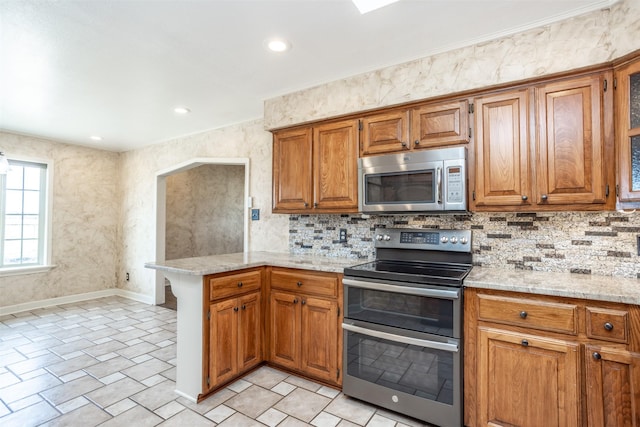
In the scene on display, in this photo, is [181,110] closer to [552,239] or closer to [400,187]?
[400,187]

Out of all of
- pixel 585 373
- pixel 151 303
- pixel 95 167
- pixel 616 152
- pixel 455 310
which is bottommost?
pixel 151 303

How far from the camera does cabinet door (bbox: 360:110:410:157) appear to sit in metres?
2.43

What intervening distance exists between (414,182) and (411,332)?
106 cm

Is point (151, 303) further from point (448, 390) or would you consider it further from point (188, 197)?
point (448, 390)

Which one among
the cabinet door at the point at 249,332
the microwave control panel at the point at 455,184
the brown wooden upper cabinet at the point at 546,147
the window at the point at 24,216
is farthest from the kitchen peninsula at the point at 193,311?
the window at the point at 24,216

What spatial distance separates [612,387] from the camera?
1522mm

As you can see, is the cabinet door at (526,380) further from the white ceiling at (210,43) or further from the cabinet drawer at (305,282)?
the white ceiling at (210,43)

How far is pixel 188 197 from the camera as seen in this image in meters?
5.94

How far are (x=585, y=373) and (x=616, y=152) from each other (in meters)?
1.22

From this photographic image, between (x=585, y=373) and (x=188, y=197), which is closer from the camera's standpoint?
(x=585, y=373)

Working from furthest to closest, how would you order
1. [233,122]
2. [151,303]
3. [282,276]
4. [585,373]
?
[151,303] < [233,122] < [282,276] < [585,373]

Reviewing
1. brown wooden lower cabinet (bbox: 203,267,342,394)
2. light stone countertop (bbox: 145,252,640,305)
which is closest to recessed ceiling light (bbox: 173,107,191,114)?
light stone countertop (bbox: 145,252,640,305)

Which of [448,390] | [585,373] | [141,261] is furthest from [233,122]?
[585,373]

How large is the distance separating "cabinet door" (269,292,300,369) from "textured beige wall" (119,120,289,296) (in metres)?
0.90
